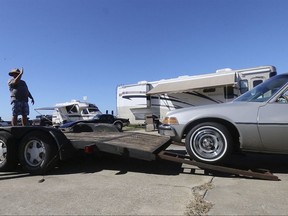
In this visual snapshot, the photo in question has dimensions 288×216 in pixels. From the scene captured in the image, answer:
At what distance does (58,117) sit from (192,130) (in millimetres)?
26367

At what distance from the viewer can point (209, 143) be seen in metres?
4.85

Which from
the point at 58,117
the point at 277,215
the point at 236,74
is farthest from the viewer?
the point at 58,117

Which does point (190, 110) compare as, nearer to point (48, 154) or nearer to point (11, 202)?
point (48, 154)

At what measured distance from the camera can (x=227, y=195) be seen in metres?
3.63

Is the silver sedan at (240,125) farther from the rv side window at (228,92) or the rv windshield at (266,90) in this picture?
the rv side window at (228,92)

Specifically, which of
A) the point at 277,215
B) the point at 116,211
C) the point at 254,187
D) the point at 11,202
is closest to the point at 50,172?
the point at 11,202

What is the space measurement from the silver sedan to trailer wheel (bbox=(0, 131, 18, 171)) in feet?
8.59

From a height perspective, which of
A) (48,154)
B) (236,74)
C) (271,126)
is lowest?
(48,154)

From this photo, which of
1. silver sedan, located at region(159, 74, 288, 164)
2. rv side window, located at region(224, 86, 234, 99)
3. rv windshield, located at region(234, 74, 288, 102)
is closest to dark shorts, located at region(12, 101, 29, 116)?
silver sedan, located at region(159, 74, 288, 164)

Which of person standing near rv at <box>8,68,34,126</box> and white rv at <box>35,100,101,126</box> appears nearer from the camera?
person standing near rv at <box>8,68,34,126</box>

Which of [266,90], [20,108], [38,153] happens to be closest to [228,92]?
[266,90]

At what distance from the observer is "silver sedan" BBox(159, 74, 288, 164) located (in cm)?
456

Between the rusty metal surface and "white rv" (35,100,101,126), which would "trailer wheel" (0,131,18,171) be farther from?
"white rv" (35,100,101,126)

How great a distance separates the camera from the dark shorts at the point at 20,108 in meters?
6.77
